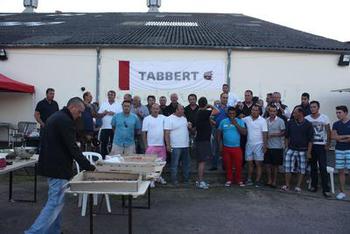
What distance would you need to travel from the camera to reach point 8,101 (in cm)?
1425

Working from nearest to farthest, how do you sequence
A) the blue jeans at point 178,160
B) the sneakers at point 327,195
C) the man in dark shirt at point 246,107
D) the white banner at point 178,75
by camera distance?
the sneakers at point 327,195
the blue jeans at point 178,160
the man in dark shirt at point 246,107
the white banner at point 178,75

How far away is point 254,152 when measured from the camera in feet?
28.3

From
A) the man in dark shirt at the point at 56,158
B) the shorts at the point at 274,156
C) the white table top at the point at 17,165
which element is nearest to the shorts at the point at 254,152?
the shorts at the point at 274,156

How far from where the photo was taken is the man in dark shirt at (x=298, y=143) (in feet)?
26.6

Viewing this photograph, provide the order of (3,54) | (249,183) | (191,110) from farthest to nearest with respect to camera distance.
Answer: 1. (3,54)
2. (191,110)
3. (249,183)

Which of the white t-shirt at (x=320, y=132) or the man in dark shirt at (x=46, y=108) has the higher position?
the man in dark shirt at (x=46, y=108)

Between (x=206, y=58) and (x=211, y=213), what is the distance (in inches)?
306

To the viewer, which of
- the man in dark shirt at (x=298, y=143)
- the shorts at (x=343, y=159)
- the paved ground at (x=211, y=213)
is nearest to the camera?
the paved ground at (x=211, y=213)

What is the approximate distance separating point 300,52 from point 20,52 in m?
9.18

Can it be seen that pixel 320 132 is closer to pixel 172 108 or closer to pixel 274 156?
pixel 274 156

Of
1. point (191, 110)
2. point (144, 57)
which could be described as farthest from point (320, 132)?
point (144, 57)

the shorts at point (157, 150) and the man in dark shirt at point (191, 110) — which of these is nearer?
the shorts at point (157, 150)

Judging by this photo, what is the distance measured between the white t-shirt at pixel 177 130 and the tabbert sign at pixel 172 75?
5.29 meters

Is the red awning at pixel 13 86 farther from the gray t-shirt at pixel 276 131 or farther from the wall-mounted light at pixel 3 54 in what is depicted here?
the gray t-shirt at pixel 276 131
